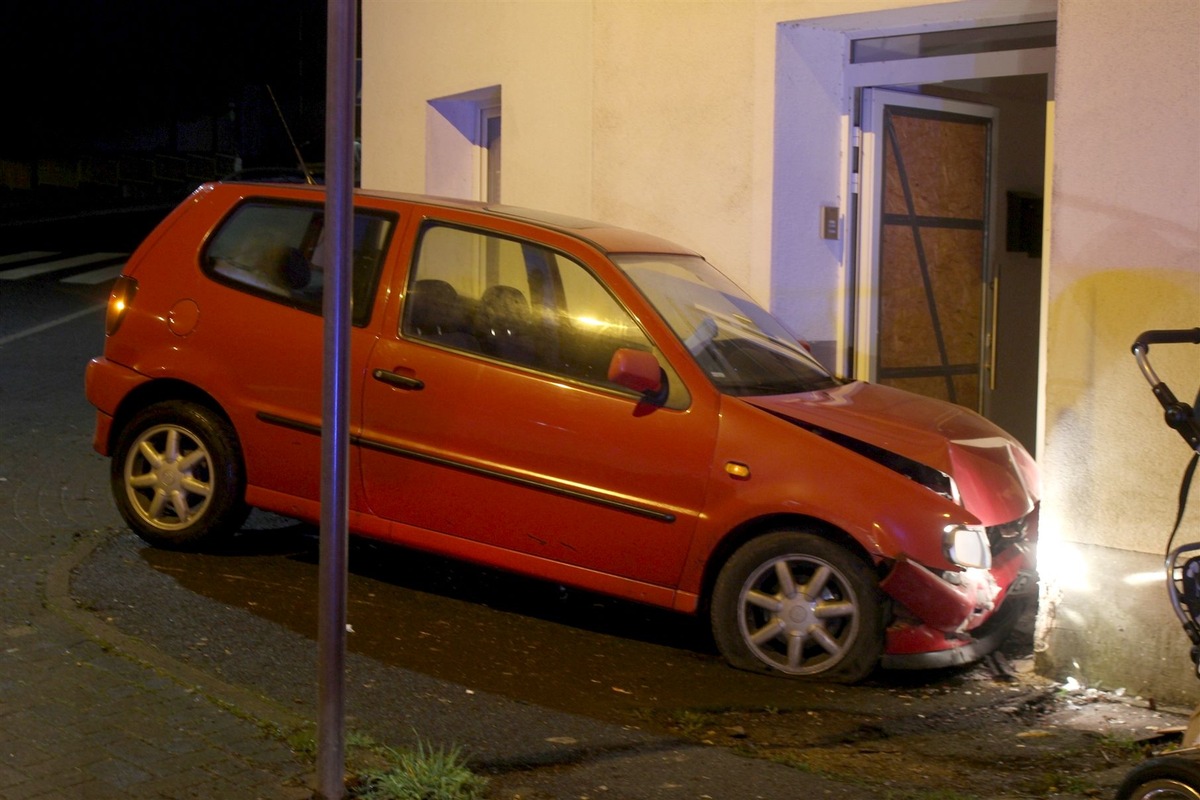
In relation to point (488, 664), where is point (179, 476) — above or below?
above

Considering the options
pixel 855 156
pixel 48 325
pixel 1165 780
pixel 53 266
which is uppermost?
Answer: pixel 855 156

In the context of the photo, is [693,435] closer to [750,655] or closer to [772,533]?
[772,533]

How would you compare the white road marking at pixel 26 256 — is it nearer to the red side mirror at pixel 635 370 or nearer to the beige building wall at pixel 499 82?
the beige building wall at pixel 499 82

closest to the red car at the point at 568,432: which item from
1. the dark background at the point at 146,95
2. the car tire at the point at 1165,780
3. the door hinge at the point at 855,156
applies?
the car tire at the point at 1165,780

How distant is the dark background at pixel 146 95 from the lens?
41031 millimetres

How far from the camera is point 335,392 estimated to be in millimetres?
4035

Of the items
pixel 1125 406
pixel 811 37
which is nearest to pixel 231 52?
pixel 811 37

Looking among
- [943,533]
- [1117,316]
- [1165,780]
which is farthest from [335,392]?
[1117,316]

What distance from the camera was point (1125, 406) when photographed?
636 centimetres

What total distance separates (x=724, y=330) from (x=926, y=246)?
3.67m

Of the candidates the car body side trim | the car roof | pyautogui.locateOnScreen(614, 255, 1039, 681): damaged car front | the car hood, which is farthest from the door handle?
the car hood

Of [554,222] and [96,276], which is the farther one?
[96,276]

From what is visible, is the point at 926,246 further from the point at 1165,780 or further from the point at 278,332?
the point at 1165,780

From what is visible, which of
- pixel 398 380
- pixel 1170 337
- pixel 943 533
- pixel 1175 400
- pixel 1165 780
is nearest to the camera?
pixel 1165 780
